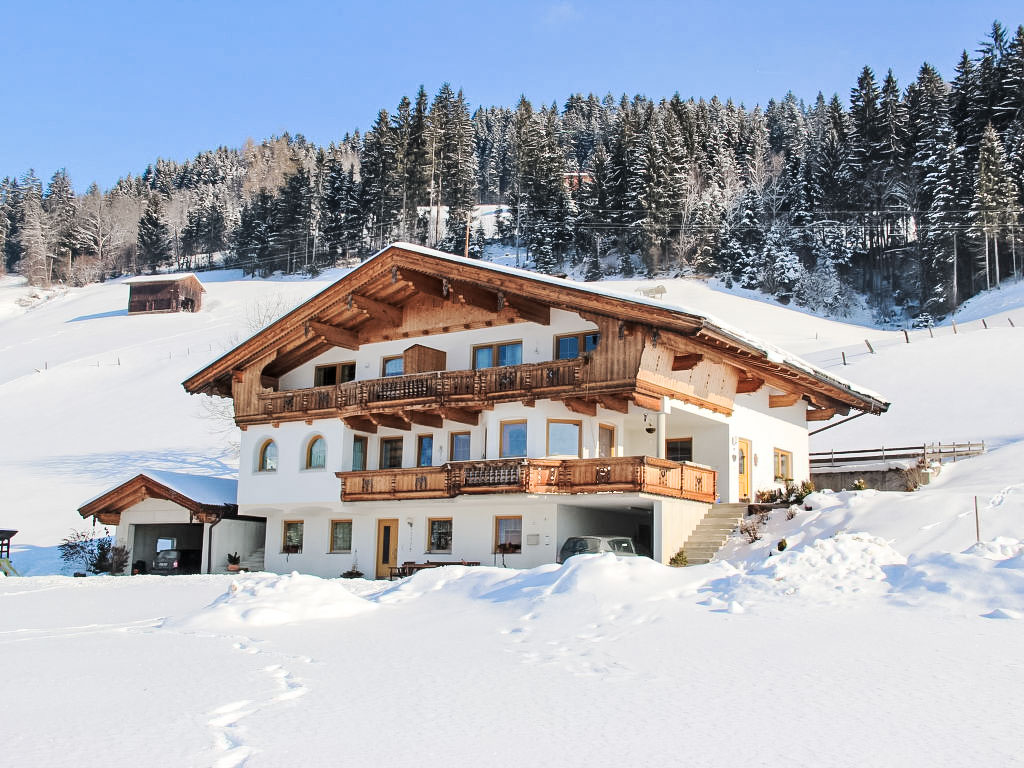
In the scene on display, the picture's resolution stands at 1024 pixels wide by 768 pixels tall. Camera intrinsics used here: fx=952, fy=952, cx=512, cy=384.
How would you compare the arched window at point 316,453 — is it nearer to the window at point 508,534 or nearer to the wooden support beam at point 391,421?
the wooden support beam at point 391,421

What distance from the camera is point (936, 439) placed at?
1491 inches

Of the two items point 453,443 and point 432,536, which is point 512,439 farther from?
point 432,536

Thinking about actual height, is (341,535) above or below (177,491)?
below

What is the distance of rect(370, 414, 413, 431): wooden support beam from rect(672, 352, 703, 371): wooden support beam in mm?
8366

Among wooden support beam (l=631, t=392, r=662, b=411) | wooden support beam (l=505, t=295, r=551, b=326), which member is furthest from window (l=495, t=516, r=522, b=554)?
wooden support beam (l=505, t=295, r=551, b=326)

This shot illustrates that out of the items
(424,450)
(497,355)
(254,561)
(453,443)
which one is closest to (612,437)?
(497,355)

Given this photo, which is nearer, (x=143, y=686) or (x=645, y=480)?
(x=143, y=686)

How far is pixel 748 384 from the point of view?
93.1 ft

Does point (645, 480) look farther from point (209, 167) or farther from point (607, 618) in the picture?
point (209, 167)

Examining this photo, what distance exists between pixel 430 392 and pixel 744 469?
963cm

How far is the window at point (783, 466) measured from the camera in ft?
98.9

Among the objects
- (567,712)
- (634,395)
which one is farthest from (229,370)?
(567,712)

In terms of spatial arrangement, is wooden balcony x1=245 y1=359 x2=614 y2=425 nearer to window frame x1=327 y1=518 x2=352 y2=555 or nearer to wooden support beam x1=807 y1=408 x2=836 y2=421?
window frame x1=327 y1=518 x2=352 y2=555

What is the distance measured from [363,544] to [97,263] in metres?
111
